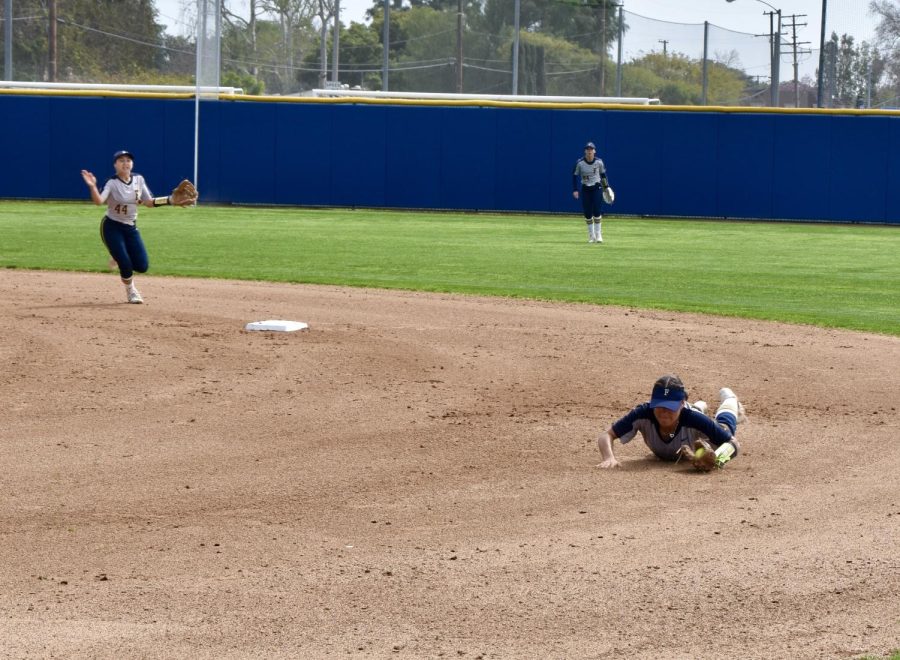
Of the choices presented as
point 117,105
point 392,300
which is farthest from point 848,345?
point 117,105

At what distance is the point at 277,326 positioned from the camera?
1342cm

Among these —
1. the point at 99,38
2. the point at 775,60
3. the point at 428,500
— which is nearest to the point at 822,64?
the point at 775,60

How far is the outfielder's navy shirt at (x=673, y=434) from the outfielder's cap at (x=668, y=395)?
0.34 feet

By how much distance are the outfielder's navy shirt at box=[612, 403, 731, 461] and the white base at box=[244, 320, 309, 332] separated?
588cm

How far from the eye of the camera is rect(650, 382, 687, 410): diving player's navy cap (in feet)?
26.3

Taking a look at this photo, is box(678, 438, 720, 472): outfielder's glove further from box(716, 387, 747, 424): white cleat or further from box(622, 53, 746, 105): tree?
box(622, 53, 746, 105): tree

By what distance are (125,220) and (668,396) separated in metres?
9.38

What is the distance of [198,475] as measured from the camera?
7.87 m

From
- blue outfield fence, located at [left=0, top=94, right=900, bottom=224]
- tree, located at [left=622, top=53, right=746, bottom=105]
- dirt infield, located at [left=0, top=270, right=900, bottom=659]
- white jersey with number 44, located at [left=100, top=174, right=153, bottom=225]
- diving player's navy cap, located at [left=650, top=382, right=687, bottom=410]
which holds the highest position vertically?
tree, located at [left=622, top=53, right=746, bottom=105]

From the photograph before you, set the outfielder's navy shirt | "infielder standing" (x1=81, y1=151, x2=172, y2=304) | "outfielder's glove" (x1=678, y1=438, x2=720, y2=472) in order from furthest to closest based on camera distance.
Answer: "infielder standing" (x1=81, y1=151, x2=172, y2=304) < the outfielder's navy shirt < "outfielder's glove" (x1=678, y1=438, x2=720, y2=472)

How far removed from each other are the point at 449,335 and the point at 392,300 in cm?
278

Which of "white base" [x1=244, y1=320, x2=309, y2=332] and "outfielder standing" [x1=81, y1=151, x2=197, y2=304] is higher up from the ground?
"outfielder standing" [x1=81, y1=151, x2=197, y2=304]

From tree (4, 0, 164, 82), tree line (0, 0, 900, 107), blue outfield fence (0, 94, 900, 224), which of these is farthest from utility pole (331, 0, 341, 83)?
blue outfield fence (0, 94, 900, 224)

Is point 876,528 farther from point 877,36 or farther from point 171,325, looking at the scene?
point 877,36
